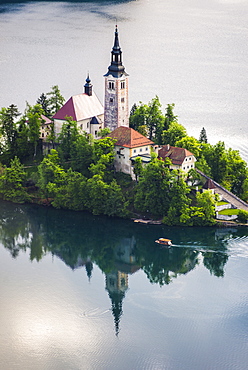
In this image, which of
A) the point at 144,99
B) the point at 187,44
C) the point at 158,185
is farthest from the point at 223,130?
the point at 187,44

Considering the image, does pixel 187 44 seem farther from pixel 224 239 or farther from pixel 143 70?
pixel 224 239

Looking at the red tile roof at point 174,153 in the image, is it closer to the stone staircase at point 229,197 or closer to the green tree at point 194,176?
the green tree at point 194,176

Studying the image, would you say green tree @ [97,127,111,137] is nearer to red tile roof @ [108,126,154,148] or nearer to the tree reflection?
red tile roof @ [108,126,154,148]

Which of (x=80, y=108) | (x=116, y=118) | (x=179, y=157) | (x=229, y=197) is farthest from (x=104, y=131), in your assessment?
(x=229, y=197)

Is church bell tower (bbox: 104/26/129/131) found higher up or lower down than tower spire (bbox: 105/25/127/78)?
lower down

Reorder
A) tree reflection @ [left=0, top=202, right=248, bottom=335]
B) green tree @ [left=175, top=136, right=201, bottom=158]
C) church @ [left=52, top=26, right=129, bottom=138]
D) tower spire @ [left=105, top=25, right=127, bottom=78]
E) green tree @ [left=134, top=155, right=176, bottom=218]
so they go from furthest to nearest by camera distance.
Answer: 1. church @ [left=52, top=26, right=129, bottom=138]
2. tower spire @ [left=105, top=25, right=127, bottom=78]
3. green tree @ [left=175, top=136, right=201, bottom=158]
4. green tree @ [left=134, top=155, right=176, bottom=218]
5. tree reflection @ [left=0, top=202, right=248, bottom=335]

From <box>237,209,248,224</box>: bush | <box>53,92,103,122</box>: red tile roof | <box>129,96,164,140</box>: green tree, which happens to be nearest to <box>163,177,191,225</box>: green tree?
<box>237,209,248,224</box>: bush
